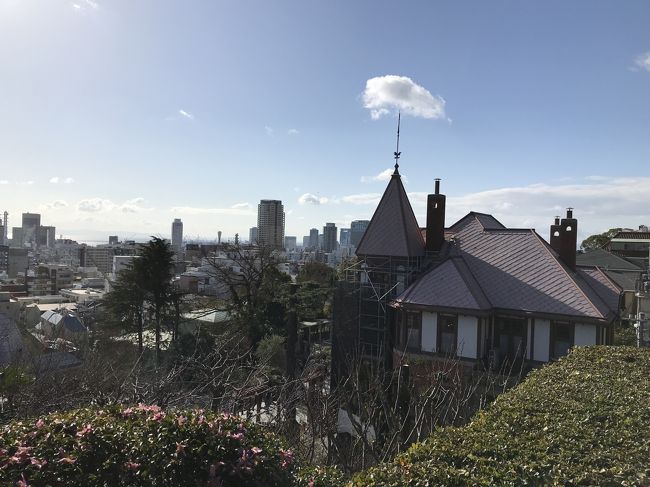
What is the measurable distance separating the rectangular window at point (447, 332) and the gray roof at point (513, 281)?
48cm

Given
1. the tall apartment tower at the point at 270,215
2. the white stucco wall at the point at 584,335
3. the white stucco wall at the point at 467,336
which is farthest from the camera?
the tall apartment tower at the point at 270,215

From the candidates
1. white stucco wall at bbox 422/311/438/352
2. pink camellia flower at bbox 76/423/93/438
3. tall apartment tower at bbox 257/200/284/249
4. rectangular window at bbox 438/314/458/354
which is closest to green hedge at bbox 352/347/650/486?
pink camellia flower at bbox 76/423/93/438

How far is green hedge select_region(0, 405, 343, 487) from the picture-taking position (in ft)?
11.2

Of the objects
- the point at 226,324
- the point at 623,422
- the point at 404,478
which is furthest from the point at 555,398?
the point at 226,324

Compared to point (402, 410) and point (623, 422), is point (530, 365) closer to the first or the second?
point (402, 410)

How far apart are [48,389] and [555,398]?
961cm

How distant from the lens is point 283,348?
72.1ft

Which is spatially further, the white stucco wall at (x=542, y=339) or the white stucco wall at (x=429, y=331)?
the white stucco wall at (x=429, y=331)

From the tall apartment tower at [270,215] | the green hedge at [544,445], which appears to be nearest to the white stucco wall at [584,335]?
the green hedge at [544,445]

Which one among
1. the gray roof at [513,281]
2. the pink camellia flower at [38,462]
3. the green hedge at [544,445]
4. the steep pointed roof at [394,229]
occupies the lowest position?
the pink camellia flower at [38,462]

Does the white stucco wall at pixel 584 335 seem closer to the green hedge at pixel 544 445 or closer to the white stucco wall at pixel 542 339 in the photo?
the white stucco wall at pixel 542 339

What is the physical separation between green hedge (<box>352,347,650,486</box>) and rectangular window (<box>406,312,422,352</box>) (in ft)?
27.7

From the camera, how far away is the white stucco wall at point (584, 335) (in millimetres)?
12906

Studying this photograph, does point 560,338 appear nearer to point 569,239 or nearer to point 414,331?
point 569,239
